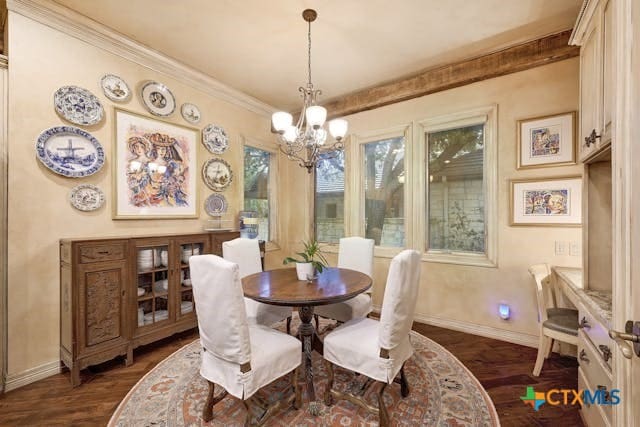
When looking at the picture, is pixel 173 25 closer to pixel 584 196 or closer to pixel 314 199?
pixel 314 199

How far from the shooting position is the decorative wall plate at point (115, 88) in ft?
8.14

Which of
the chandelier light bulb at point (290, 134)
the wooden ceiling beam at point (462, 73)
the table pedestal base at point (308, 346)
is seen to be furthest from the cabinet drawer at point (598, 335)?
the wooden ceiling beam at point (462, 73)

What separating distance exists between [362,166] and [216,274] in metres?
2.88

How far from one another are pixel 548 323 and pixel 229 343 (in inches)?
91.5

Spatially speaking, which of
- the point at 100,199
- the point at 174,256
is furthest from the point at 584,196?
the point at 100,199

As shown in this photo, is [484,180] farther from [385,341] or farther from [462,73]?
[385,341]

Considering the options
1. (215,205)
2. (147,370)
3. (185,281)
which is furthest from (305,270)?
(215,205)

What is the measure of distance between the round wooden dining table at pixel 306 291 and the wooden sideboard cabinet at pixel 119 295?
1.03 metres

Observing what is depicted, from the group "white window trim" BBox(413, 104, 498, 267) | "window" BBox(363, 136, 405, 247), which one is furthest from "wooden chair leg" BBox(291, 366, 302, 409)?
"window" BBox(363, 136, 405, 247)

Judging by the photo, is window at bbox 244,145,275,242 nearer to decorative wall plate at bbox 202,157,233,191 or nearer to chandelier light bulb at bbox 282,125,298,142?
decorative wall plate at bbox 202,157,233,191

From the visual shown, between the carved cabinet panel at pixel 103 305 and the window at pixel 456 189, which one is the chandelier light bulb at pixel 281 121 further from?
the window at pixel 456 189

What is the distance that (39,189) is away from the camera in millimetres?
2141

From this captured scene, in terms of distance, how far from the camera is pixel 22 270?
6.79 feet

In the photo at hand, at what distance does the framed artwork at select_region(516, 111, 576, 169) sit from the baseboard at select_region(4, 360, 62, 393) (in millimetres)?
4593
